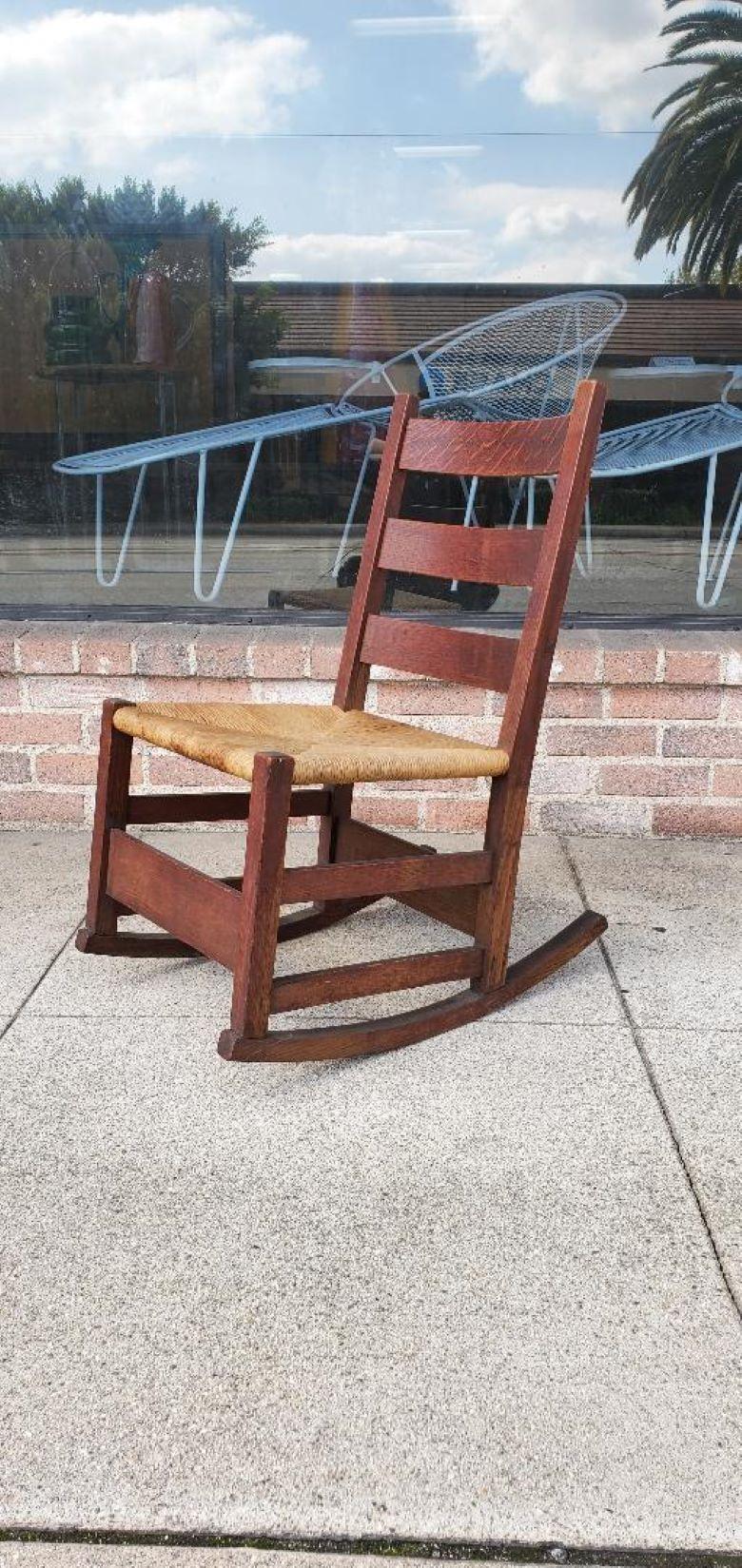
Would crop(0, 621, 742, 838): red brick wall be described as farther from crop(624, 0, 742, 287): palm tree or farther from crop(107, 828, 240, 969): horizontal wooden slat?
crop(107, 828, 240, 969): horizontal wooden slat

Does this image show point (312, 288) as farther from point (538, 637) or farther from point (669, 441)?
point (538, 637)

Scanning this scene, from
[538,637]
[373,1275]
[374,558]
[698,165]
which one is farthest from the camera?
[698,165]

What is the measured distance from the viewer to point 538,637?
2.10m

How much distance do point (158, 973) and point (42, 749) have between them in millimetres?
1006

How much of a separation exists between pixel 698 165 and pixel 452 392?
2.26 feet

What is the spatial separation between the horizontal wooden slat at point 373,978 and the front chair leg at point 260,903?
4 cm

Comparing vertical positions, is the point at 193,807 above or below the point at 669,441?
below

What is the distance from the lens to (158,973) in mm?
2361

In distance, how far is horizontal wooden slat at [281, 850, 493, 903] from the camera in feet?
6.37

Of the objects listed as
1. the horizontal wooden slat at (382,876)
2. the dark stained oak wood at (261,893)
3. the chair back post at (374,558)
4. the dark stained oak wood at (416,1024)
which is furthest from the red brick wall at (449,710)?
the dark stained oak wood at (261,893)

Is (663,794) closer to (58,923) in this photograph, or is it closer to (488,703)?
(488,703)

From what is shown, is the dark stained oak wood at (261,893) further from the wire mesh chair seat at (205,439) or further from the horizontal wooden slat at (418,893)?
the wire mesh chair seat at (205,439)

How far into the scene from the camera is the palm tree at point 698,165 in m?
2.91

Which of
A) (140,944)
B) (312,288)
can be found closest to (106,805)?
(140,944)
